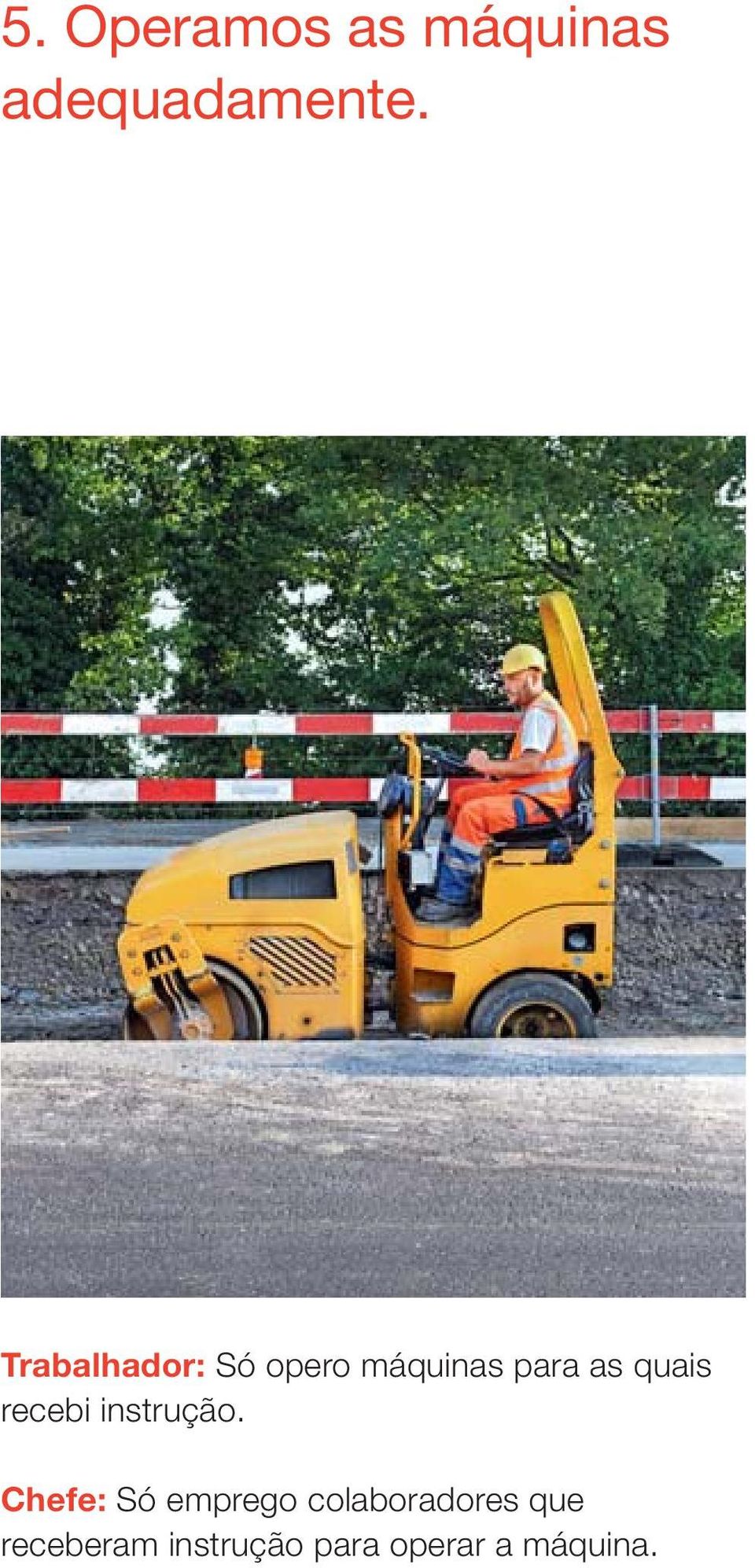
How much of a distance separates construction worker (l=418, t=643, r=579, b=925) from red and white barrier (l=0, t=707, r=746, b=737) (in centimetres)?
477

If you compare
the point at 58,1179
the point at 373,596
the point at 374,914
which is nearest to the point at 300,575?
the point at 373,596

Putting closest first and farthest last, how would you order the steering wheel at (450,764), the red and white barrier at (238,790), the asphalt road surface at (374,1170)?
1. the asphalt road surface at (374,1170)
2. the steering wheel at (450,764)
3. the red and white barrier at (238,790)

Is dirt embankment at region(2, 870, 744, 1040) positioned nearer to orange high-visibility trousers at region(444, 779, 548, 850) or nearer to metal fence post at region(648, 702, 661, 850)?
metal fence post at region(648, 702, 661, 850)

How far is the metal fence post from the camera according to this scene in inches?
514

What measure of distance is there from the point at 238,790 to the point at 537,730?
550cm

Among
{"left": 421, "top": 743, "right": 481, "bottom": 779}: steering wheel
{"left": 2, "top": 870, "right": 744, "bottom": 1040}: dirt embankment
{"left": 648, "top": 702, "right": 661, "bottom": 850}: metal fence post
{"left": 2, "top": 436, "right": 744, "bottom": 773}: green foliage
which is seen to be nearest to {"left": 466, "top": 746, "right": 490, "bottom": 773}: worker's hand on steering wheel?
{"left": 421, "top": 743, "right": 481, "bottom": 779}: steering wheel

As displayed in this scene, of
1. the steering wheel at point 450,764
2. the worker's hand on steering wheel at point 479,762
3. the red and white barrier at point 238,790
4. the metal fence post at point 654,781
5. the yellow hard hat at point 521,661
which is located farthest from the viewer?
the metal fence post at point 654,781

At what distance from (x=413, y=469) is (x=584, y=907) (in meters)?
9.69

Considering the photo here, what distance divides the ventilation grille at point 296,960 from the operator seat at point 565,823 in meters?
0.85

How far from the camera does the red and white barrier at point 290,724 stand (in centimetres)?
1262

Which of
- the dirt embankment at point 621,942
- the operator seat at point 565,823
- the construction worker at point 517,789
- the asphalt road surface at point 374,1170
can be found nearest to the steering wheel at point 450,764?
the construction worker at point 517,789

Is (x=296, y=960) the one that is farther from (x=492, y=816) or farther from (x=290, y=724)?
(x=290, y=724)

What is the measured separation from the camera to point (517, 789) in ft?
25.3

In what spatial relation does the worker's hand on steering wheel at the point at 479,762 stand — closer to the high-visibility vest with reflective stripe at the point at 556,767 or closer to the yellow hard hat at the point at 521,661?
the high-visibility vest with reflective stripe at the point at 556,767
